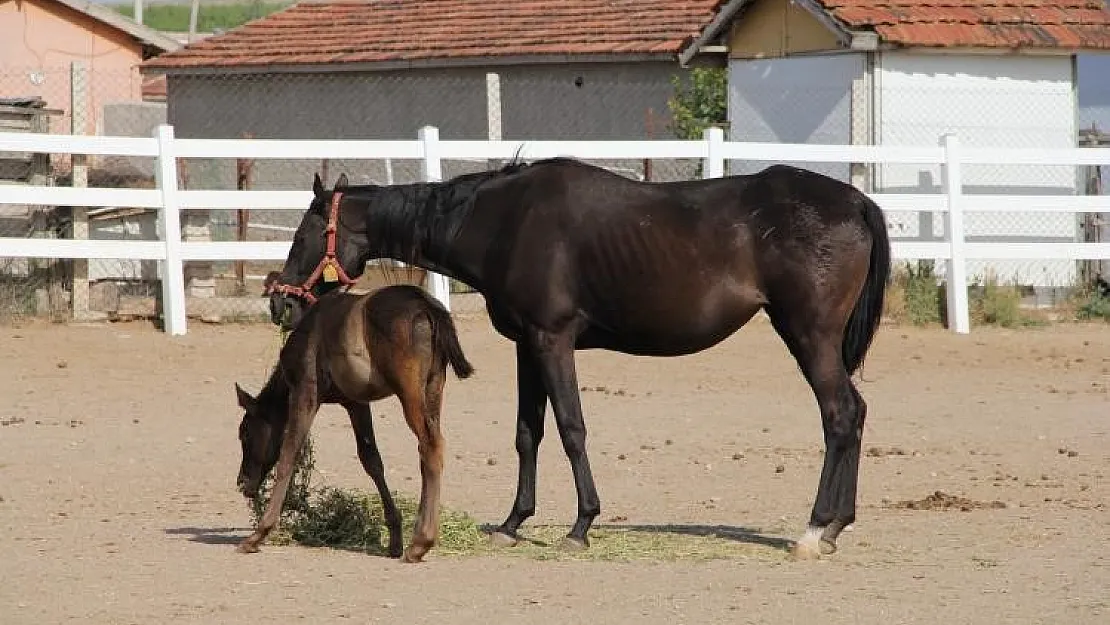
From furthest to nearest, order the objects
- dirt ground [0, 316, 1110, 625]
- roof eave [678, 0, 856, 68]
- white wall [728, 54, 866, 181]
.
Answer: white wall [728, 54, 866, 181] < roof eave [678, 0, 856, 68] < dirt ground [0, 316, 1110, 625]

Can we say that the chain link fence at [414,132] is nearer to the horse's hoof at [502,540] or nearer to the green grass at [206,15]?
the horse's hoof at [502,540]

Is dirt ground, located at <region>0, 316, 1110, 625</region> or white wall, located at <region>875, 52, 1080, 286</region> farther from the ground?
white wall, located at <region>875, 52, 1080, 286</region>

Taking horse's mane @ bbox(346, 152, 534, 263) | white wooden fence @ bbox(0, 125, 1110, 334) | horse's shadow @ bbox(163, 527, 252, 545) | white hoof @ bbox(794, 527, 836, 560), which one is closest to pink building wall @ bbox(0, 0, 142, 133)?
white wooden fence @ bbox(0, 125, 1110, 334)

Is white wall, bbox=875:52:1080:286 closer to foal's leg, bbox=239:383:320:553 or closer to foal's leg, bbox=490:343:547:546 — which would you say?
foal's leg, bbox=490:343:547:546

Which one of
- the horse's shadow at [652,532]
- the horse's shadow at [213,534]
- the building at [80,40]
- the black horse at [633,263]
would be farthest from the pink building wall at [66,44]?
the black horse at [633,263]

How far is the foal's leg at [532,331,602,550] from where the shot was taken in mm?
9289

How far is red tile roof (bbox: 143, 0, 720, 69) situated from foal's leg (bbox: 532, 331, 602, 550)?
1592cm

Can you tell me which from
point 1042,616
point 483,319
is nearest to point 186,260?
point 483,319

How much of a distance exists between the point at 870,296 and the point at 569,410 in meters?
1.59

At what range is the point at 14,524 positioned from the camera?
998cm

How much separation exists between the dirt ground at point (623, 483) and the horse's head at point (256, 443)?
33cm

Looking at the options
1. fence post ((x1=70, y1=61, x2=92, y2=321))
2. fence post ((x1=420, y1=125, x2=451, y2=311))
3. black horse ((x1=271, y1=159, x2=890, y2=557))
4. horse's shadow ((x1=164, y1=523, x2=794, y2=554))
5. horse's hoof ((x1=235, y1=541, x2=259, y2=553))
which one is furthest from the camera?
fence post ((x1=420, y1=125, x2=451, y2=311))

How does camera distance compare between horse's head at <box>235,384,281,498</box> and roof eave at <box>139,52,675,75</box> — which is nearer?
horse's head at <box>235,384,281,498</box>

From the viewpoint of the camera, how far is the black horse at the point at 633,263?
9328 millimetres
